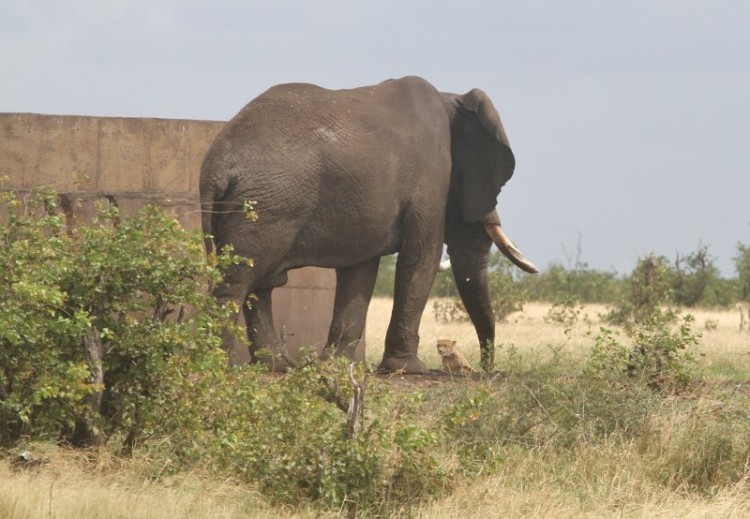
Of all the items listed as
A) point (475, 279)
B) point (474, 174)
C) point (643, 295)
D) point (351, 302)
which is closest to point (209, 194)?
point (351, 302)

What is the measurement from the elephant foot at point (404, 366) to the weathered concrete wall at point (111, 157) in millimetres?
1418

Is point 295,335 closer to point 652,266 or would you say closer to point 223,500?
point 223,500

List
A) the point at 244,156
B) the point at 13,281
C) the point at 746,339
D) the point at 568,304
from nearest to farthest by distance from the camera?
the point at 13,281 < the point at 244,156 < the point at 746,339 < the point at 568,304

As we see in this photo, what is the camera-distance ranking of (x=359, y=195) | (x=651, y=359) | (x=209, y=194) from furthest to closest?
1. (x=359, y=195)
2. (x=209, y=194)
3. (x=651, y=359)

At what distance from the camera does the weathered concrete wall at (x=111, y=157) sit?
14.3m

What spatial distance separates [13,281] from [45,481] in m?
1.24

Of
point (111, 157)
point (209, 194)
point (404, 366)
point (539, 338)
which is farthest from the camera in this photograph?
point (539, 338)

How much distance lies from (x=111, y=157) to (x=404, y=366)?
3.02 meters

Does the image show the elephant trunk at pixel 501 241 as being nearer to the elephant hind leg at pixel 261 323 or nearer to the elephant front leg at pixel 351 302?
the elephant front leg at pixel 351 302

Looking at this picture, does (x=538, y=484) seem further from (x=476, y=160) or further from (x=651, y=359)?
(x=476, y=160)

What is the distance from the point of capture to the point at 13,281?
9.21m

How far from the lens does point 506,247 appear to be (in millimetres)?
15398

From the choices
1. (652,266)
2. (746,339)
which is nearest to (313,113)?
(746,339)

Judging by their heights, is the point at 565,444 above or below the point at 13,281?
below
